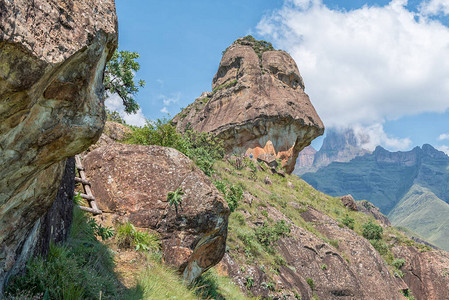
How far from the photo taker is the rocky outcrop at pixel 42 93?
2.66 m

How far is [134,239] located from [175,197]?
149 cm

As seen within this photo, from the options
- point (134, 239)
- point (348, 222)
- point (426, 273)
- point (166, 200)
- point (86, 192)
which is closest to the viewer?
point (134, 239)

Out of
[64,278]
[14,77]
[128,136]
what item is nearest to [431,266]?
[128,136]

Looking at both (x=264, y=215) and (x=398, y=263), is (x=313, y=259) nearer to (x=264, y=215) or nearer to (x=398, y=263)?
(x=264, y=215)

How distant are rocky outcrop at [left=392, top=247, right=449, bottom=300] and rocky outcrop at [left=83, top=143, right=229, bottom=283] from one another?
2395 centimetres

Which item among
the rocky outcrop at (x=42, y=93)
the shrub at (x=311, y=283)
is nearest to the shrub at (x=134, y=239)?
the rocky outcrop at (x=42, y=93)

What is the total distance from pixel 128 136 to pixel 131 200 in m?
8.68

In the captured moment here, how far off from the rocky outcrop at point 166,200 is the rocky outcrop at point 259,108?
36.2 meters

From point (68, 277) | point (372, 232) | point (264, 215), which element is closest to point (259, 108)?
point (372, 232)

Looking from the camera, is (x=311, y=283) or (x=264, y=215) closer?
(x=311, y=283)

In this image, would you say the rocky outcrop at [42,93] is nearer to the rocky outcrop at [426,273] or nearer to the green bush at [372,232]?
the rocky outcrop at [426,273]

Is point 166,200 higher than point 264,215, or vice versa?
point 264,215

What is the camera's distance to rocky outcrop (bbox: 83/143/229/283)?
338 inches

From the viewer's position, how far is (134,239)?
8.09 metres
